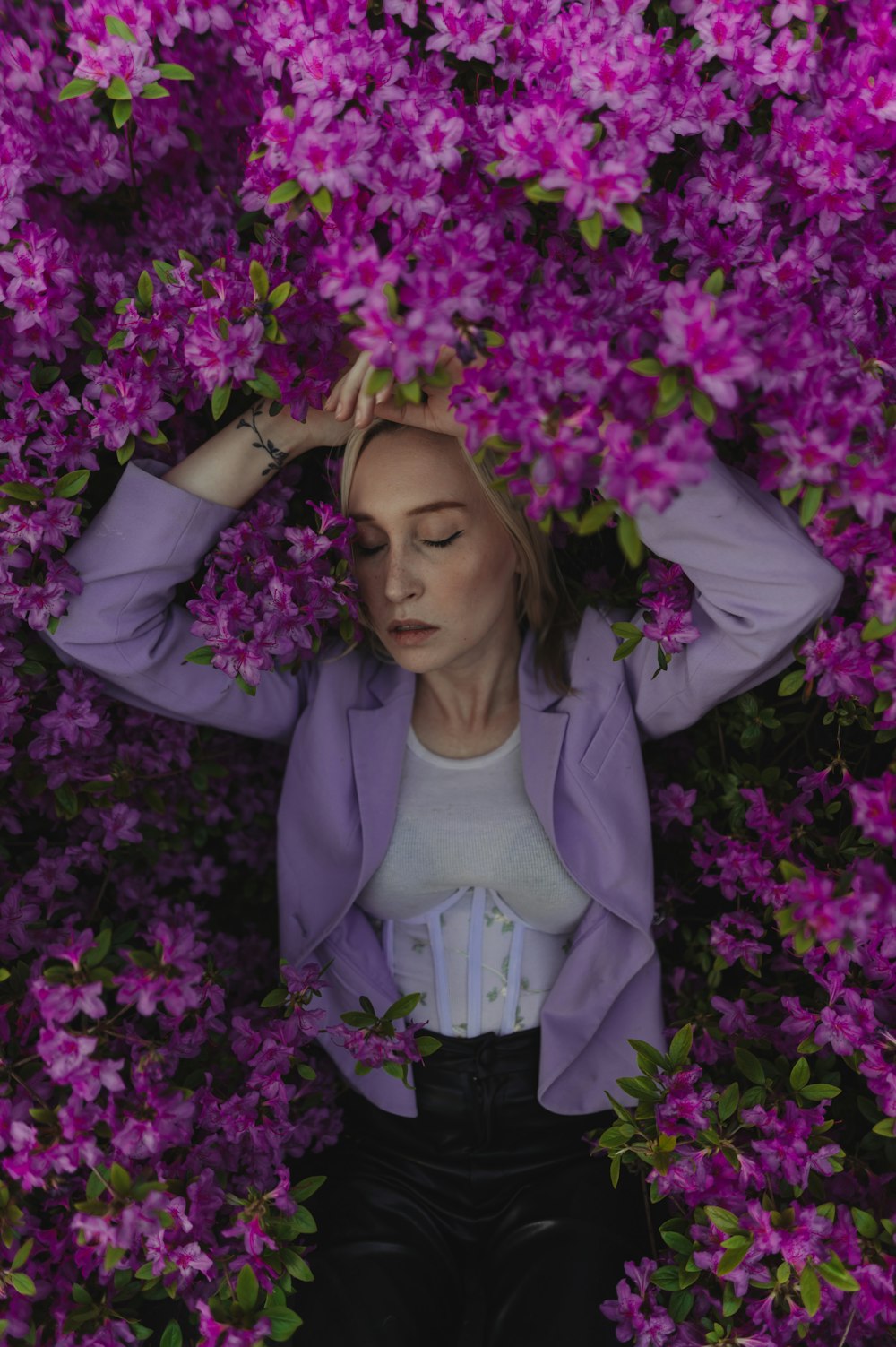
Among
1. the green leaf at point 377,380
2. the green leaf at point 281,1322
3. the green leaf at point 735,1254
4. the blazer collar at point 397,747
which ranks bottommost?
the green leaf at point 281,1322

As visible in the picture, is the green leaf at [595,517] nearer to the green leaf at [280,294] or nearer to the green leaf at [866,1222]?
the green leaf at [280,294]

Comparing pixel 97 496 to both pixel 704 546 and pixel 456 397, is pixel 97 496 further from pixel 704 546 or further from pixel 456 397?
pixel 704 546

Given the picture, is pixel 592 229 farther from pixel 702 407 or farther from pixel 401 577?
pixel 401 577

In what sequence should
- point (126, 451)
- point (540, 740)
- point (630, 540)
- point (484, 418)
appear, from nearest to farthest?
point (630, 540) < point (484, 418) < point (126, 451) < point (540, 740)

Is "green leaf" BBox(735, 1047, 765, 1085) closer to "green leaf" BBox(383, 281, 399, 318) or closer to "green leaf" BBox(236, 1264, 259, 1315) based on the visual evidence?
"green leaf" BBox(236, 1264, 259, 1315)

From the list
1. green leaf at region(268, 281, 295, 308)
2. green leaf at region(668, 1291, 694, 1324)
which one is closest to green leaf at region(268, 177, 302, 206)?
green leaf at region(268, 281, 295, 308)

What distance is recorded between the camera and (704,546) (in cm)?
174

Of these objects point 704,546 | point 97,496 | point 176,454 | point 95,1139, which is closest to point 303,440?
point 176,454

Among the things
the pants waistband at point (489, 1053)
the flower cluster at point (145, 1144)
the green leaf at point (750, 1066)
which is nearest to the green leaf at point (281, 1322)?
the flower cluster at point (145, 1144)

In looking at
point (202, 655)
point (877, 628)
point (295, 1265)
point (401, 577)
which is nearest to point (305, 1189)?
point (295, 1265)

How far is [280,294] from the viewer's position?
Answer: 1.62 meters

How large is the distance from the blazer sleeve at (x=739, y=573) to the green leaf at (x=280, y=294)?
2.08 feet

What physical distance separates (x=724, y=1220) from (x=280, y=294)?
5.03 ft

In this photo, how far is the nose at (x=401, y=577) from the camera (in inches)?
73.9
